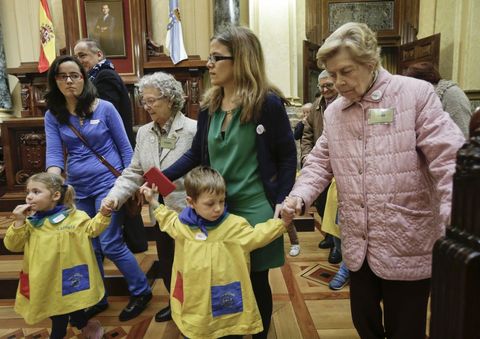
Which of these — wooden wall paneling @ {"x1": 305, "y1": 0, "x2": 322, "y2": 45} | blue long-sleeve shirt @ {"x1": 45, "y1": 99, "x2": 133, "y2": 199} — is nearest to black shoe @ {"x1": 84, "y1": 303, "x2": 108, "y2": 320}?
blue long-sleeve shirt @ {"x1": 45, "y1": 99, "x2": 133, "y2": 199}

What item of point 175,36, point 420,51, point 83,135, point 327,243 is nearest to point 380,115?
point 83,135

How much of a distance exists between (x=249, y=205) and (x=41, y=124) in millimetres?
4469

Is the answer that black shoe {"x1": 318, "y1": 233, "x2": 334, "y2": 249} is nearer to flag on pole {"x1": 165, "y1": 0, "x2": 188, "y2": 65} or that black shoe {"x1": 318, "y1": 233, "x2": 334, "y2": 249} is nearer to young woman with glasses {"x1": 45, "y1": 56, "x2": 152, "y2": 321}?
young woman with glasses {"x1": 45, "y1": 56, "x2": 152, "y2": 321}

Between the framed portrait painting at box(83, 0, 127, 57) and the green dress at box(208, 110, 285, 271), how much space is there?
236 inches

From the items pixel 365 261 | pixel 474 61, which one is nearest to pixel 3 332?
pixel 365 261

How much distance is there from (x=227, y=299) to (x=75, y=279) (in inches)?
36.8

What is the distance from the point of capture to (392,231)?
1.32m

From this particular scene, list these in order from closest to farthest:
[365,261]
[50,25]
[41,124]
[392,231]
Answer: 1. [392,231]
2. [365,261]
3. [41,124]
4. [50,25]

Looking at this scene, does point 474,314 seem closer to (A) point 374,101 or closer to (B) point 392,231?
(B) point 392,231

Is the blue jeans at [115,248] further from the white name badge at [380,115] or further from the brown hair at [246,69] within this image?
the white name badge at [380,115]

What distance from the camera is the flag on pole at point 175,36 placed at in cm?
678

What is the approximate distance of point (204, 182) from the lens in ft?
5.12

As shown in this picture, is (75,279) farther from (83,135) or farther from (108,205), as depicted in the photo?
(83,135)

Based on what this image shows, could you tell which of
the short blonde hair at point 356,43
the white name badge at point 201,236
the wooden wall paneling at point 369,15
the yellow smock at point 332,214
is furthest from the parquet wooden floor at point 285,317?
the wooden wall paneling at point 369,15
